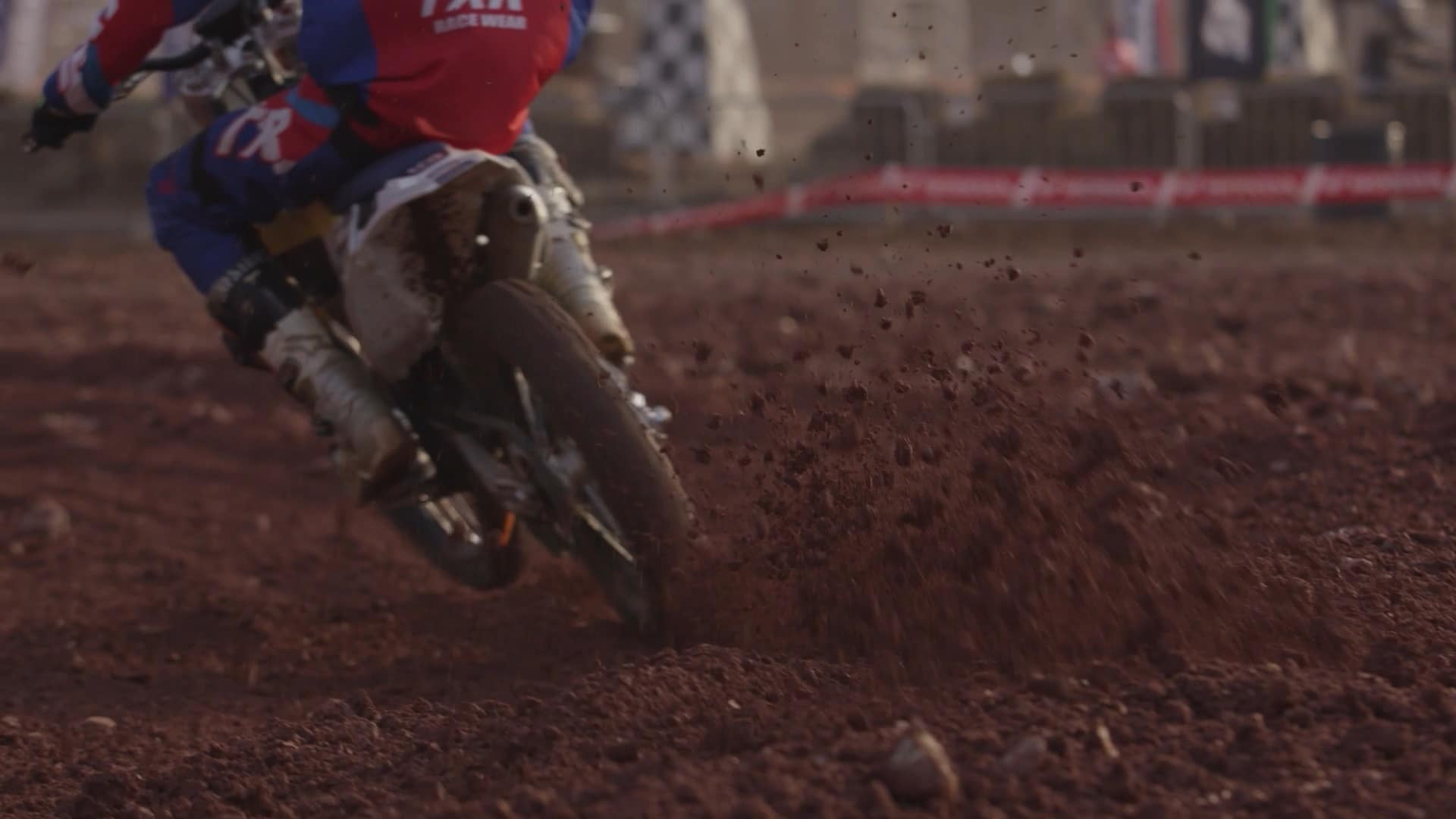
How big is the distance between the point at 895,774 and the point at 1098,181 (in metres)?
12.3

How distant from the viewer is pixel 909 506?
3.10 m

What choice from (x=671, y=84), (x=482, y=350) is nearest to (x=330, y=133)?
(x=482, y=350)

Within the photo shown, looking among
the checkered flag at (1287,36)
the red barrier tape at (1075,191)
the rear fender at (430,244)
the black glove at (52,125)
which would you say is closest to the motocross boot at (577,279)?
the rear fender at (430,244)

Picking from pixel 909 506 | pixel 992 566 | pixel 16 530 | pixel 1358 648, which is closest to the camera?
pixel 1358 648

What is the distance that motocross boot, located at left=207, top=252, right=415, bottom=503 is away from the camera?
354cm

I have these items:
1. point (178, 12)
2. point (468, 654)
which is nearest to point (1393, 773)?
point (468, 654)

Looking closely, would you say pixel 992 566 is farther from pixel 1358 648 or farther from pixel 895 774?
pixel 895 774

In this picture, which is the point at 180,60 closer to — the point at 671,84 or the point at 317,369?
the point at 317,369

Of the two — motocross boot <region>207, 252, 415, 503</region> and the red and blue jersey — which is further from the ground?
the red and blue jersey

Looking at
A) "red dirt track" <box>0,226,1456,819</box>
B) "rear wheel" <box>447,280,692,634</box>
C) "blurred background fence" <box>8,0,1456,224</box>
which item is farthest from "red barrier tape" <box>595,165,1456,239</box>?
"rear wheel" <box>447,280,692,634</box>

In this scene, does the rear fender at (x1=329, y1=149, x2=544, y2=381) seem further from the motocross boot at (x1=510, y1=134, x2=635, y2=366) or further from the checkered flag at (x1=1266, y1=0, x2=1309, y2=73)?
the checkered flag at (x1=1266, y1=0, x2=1309, y2=73)

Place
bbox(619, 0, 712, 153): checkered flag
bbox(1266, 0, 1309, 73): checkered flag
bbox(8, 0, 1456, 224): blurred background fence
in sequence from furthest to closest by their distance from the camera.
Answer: bbox(619, 0, 712, 153): checkered flag, bbox(1266, 0, 1309, 73): checkered flag, bbox(8, 0, 1456, 224): blurred background fence

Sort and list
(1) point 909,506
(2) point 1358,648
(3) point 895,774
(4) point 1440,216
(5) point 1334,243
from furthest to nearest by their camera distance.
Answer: (4) point 1440,216 < (5) point 1334,243 < (1) point 909,506 < (2) point 1358,648 < (3) point 895,774

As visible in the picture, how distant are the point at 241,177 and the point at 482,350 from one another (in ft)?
2.28
